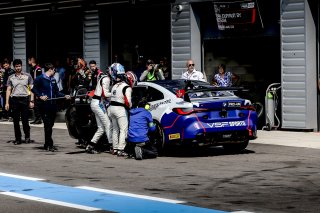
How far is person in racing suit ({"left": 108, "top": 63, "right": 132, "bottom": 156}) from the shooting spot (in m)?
16.1

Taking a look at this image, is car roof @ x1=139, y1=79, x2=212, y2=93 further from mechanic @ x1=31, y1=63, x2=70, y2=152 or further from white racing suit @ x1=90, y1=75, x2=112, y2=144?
mechanic @ x1=31, y1=63, x2=70, y2=152

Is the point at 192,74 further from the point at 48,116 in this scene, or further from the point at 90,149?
the point at 90,149

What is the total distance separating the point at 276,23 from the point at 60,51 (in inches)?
367

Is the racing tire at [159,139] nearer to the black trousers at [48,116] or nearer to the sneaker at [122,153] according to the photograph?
the sneaker at [122,153]

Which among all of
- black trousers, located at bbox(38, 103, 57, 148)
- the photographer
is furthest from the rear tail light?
the photographer

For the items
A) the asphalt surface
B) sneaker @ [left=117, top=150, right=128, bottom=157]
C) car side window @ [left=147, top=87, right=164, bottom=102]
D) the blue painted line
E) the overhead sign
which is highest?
the overhead sign

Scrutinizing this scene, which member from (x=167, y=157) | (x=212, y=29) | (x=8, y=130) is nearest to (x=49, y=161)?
(x=167, y=157)

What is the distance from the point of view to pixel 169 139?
1606cm

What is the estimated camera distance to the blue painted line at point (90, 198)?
984 cm

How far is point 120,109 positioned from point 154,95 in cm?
104

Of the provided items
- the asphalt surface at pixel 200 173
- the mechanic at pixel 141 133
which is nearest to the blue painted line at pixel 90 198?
the asphalt surface at pixel 200 173

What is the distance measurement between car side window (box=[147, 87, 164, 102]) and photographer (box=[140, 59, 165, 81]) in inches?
252

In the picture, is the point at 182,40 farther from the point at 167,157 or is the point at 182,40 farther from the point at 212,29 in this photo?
the point at 167,157

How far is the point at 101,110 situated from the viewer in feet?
Answer: 55.1
